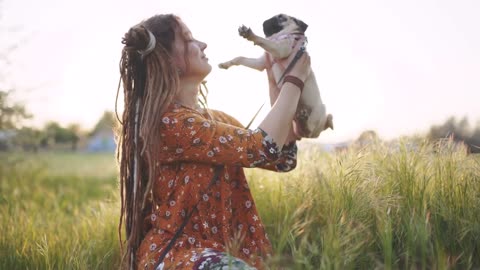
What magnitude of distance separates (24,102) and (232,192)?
489 centimetres

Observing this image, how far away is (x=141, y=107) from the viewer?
8.89ft

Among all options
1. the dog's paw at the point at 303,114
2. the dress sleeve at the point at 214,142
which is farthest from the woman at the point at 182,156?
the dog's paw at the point at 303,114

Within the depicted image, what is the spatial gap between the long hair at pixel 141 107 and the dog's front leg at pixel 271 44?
393 millimetres

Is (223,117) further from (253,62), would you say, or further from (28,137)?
(28,137)

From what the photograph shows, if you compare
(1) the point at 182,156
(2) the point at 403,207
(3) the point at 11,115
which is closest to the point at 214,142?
(1) the point at 182,156

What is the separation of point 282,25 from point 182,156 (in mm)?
820

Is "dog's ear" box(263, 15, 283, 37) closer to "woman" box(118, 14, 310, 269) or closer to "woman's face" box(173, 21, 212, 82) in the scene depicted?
"woman" box(118, 14, 310, 269)

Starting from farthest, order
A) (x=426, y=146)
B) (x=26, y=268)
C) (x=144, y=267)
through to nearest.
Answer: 1. (x=26, y=268)
2. (x=426, y=146)
3. (x=144, y=267)

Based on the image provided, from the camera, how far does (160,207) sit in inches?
106

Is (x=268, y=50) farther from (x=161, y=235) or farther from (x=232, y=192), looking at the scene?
(x=161, y=235)

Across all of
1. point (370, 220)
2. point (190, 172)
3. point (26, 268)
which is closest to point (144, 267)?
point (190, 172)

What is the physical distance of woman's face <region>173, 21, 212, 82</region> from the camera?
9.04 ft

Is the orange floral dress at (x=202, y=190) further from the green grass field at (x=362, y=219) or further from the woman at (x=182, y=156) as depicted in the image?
the green grass field at (x=362, y=219)

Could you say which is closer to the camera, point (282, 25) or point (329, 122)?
point (282, 25)
